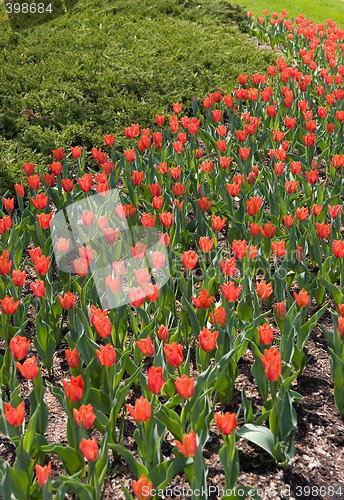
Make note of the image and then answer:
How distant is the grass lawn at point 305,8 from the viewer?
12406mm

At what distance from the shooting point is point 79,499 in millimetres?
2268

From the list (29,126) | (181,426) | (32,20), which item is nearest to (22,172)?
(29,126)

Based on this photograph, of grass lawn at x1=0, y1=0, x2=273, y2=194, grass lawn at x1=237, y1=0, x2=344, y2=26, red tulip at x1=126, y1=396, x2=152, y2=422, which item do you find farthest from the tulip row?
grass lawn at x1=237, y1=0, x2=344, y2=26

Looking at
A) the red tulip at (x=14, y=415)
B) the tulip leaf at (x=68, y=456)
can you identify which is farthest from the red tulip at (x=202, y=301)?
the red tulip at (x=14, y=415)

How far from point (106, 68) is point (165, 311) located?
17.7ft

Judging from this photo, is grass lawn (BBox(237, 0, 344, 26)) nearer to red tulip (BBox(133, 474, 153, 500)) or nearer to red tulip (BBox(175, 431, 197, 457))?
red tulip (BBox(175, 431, 197, 457))

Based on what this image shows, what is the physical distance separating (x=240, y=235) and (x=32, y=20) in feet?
25.9

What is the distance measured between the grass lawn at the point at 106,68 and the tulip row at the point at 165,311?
823mm

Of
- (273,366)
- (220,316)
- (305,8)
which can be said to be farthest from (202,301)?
(305,8)

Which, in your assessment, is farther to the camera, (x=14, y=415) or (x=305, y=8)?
(x=305, y=8)

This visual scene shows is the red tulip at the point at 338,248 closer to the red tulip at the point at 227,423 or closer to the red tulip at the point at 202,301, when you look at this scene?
the red tulip at the point at 202,301

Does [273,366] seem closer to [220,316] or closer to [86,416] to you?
[220,316]

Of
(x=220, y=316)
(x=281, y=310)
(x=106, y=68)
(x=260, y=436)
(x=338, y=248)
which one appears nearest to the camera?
(x=260, y=436)

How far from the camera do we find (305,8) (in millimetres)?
12828
